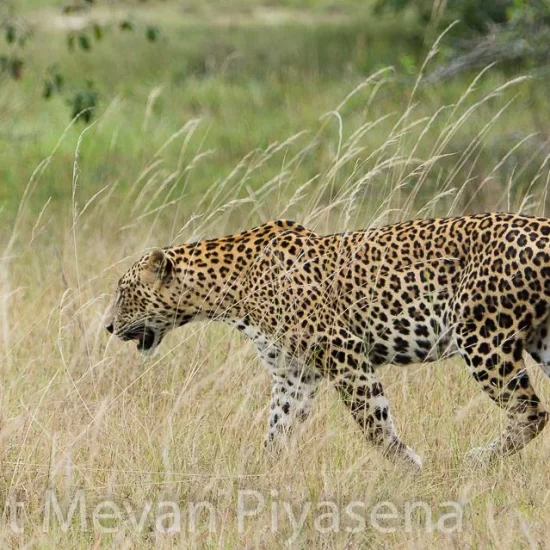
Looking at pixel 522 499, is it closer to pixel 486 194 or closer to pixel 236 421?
pixel 236 421

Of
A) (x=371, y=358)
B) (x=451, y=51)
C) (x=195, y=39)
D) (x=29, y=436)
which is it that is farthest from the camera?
(x=195, y=39)

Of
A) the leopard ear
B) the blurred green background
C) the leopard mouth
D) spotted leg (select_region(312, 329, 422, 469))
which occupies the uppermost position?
the leopard ear

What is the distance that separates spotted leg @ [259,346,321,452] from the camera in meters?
6.28

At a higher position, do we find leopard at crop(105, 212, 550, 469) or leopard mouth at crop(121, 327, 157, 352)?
leopard at crop(105, 212, 550, 469)

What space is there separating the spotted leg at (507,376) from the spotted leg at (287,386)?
0.80 meters

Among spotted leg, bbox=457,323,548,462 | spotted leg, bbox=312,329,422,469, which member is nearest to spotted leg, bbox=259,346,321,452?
spotted leg, bbox=312,329,422,469

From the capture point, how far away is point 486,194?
1051cm

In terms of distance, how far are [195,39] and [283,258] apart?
1819 centimetres

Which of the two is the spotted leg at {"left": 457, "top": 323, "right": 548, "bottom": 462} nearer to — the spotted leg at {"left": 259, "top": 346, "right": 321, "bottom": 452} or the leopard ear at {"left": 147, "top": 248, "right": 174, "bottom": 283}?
the spotted leg at {"left": 259, "top": 346, "right": 321, "bottom": 452}

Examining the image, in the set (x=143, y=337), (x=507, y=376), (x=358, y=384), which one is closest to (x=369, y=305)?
(x=358, y=384)

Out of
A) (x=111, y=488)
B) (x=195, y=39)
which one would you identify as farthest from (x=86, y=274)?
(x=195, y=39)

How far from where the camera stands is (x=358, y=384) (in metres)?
6.10

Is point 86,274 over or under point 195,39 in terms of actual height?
over

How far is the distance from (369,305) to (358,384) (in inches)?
16.1
